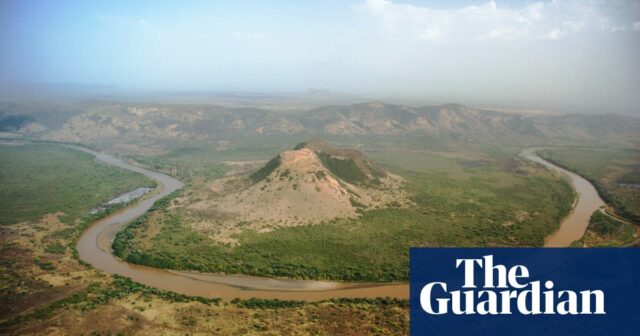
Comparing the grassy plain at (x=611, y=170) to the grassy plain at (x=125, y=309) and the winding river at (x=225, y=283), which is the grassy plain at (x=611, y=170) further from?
the grassy plain at (x=125, y=309)

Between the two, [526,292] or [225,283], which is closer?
[526,292]

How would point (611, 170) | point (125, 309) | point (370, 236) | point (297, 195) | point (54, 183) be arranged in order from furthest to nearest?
point (611, 170) < point (54, 183) < point (297, 195) < point (370, 236) < point (125, 309)

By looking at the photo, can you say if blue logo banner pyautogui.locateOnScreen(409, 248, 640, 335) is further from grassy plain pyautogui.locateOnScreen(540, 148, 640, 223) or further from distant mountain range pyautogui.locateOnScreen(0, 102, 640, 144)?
distant mountain range pyautogui.locateOnScreen(0, 102, 640, 144)

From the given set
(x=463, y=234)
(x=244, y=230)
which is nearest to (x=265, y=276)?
(x=244, y=230)

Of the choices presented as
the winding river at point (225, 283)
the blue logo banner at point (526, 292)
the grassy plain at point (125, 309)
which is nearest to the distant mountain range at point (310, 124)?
the winding river at point (225, 283)

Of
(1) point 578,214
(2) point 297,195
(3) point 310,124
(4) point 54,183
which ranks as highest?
(3) point 310,124

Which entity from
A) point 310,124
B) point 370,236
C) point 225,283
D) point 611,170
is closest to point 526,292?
point 225,283

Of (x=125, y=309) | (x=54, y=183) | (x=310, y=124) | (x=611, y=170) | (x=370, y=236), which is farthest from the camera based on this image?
(x=310, y=124)

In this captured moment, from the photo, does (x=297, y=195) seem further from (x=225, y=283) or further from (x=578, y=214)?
(x=578, y=214)
